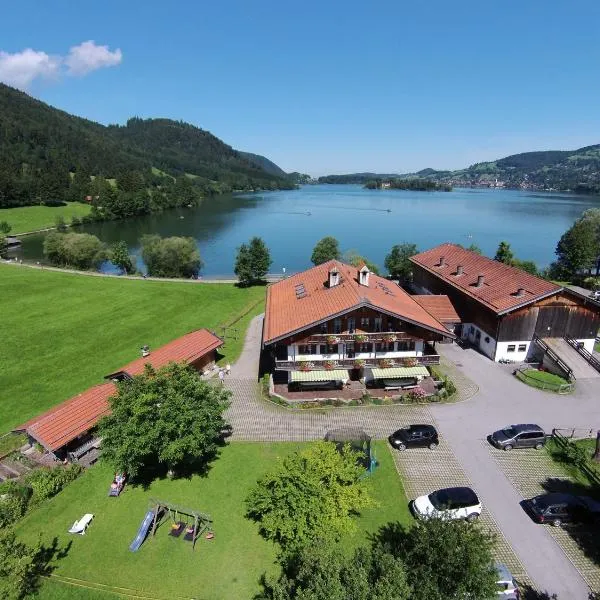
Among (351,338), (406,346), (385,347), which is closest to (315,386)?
(351,338)

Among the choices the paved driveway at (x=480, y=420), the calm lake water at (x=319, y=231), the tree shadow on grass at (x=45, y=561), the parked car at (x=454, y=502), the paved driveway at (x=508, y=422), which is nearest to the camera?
the tree shadow on grass at (x=45, y=561)

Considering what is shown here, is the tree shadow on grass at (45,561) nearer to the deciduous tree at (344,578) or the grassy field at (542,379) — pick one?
the deciduous tree at (344,578)

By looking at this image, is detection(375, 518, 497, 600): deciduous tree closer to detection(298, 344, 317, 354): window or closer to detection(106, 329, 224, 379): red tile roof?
detection(298, 344, 317, 354): window

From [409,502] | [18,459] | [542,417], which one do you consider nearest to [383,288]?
[542,417]

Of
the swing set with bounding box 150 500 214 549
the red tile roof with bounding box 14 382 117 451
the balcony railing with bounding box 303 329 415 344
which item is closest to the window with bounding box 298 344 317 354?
the balcony railing with bounding box 303 329 415 344

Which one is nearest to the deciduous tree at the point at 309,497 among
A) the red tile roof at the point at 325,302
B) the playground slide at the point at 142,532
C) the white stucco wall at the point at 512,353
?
the playground slide at the point at 142,532

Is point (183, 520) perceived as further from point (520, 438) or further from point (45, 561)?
point (520, 438)

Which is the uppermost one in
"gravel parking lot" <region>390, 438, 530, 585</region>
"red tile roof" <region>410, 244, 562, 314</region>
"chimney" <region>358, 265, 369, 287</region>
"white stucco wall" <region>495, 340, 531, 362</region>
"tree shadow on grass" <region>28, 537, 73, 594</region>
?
"chimney" <region>358, 265, 369, 287</region>
